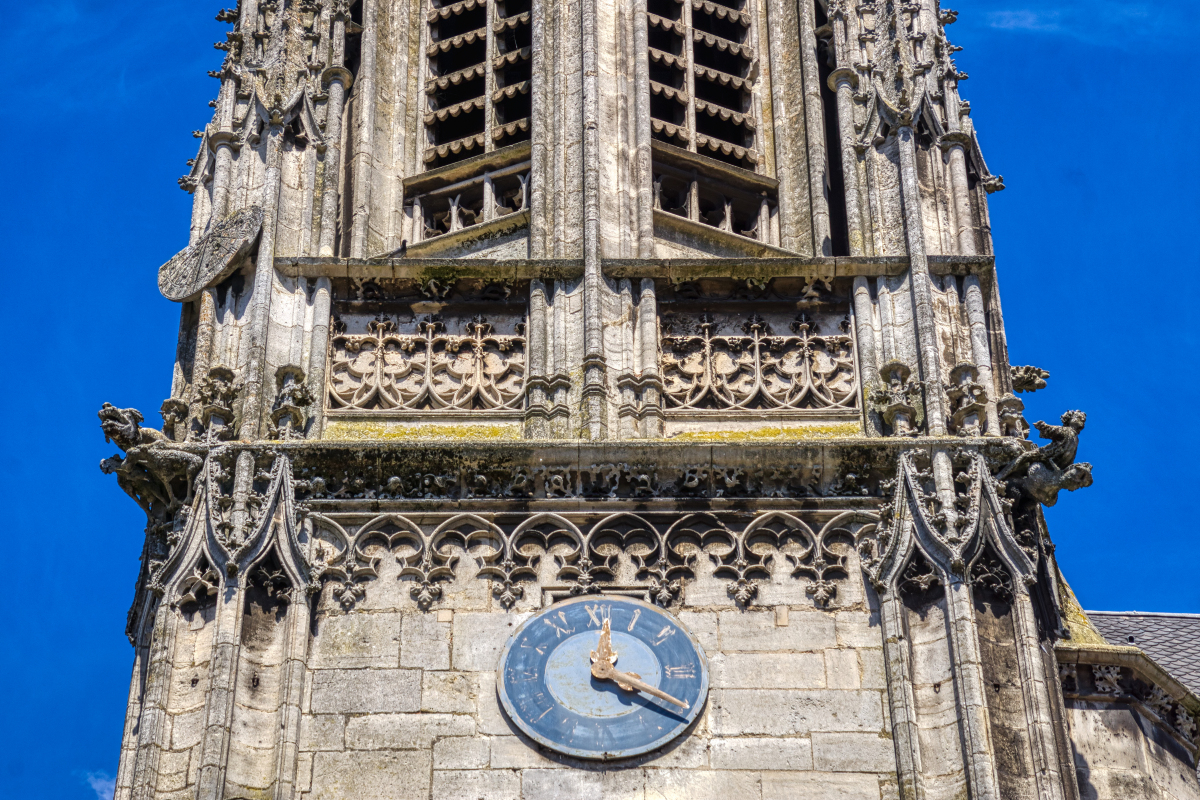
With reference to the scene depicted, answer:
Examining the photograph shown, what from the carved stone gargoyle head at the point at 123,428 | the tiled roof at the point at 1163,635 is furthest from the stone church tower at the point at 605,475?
the tiled roof at the point at 1163,635

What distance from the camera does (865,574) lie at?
79.6 feet

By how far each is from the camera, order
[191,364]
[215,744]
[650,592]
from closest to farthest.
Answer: [215,744] → [650,592] → [191,364]

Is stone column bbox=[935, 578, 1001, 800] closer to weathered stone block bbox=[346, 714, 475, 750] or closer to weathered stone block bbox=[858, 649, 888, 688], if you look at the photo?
weathered stone block bbox=[858, 649, 888, 688]

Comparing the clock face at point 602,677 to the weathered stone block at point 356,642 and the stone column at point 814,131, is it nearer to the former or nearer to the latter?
the weathered stone block at point 356,642

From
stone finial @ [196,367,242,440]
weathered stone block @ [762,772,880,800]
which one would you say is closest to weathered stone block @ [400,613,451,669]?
Answer: stone finial @ [196,367,242,440]

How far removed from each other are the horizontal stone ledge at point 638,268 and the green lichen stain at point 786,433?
1809 mm

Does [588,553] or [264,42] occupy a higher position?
[264,42]

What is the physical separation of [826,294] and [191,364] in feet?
20.0

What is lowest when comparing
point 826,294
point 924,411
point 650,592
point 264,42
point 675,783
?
point 675,783

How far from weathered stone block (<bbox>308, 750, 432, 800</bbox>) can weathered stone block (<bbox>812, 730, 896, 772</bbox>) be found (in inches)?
125

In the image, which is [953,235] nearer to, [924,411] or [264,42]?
[924,411]

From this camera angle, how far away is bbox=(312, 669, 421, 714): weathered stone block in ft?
76.3

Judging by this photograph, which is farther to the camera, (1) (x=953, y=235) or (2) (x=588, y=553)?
(1) (x=953, y=235)

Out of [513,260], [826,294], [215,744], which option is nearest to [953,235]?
[826,294]
